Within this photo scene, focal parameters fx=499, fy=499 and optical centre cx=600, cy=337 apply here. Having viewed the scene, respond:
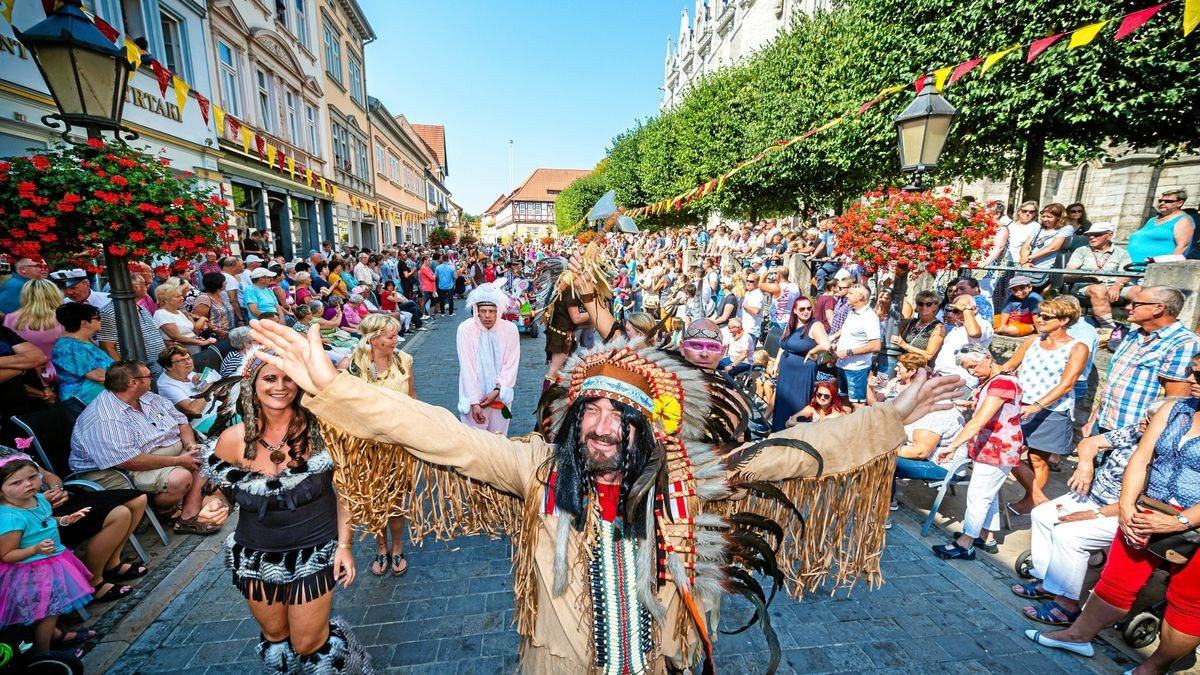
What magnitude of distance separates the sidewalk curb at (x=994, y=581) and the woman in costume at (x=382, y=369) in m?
3.65

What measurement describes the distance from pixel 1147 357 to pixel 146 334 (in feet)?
30.1

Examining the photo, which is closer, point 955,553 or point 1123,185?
point 955,553

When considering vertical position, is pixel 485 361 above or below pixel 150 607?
above

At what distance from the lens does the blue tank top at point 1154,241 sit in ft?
19.8

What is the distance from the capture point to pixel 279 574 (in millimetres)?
2332

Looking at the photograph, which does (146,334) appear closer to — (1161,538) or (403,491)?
(403,491)

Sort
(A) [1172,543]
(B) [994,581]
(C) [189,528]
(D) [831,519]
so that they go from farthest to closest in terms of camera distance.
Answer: (C) [189,528] < (B) [994,581] < (A) [1172,543] < (D) [831,519]

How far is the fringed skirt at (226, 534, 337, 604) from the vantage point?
2326 mm

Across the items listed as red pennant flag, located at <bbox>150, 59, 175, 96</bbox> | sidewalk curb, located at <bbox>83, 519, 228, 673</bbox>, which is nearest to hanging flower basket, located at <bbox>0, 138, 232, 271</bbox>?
sidewalk curb, located at <bbox>83, 519, 228, 673</bbox>

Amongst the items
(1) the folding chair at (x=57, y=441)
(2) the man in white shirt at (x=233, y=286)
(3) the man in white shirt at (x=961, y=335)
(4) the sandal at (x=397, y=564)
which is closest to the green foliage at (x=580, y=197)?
(2) the man in white shirt at (x=233, y=286)

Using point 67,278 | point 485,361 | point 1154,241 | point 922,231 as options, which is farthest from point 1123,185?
point 67,278

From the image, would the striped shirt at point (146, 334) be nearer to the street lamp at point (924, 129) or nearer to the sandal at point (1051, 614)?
the sandal at point (1051, 614)

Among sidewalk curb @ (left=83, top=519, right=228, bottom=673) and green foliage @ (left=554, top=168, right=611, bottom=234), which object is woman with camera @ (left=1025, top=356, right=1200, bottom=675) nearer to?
sidewalk curb @ (left=83, top=519, right=228, bottom=673)

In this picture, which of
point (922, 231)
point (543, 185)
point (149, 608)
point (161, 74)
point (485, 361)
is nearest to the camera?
point (149, 608)
